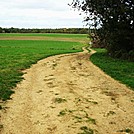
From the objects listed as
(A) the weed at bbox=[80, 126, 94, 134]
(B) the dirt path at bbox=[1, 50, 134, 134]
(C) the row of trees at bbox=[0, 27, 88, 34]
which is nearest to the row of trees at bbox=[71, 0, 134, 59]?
(B) the dirt path at bbox=[1, 50, 134, 134]

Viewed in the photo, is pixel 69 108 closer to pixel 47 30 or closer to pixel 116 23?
pixel 116 23

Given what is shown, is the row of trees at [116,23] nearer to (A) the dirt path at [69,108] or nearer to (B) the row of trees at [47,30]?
(A) the dirt path at [69,108]

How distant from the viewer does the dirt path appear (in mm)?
8938

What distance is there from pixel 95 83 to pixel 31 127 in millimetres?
7593

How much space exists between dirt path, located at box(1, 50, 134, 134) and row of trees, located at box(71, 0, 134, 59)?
1477cm

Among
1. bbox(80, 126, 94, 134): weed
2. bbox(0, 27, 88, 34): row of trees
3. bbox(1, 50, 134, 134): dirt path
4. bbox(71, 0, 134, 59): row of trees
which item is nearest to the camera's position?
bbox(80, 126, 94, 134): weed

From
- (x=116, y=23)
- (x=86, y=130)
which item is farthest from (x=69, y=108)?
(x=116, y=23)

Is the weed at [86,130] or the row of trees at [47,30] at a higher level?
the row of trees at [47,30]

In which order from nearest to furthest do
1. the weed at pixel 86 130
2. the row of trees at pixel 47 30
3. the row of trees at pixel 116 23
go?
1. the weed at pixel 86 130
2. the row of trees at pixel 116 23
3. the row of trees at pixel 47 30

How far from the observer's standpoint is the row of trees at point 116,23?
3008cm

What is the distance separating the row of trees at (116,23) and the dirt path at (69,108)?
48.4ft

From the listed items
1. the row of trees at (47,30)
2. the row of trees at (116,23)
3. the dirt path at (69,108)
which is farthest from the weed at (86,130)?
the row of trees at (47,30)

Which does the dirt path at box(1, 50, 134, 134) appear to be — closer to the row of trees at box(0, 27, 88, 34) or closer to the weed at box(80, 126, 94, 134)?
the weed at box(80, 126, 94, 134)

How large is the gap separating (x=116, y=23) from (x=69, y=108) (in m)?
21.2
